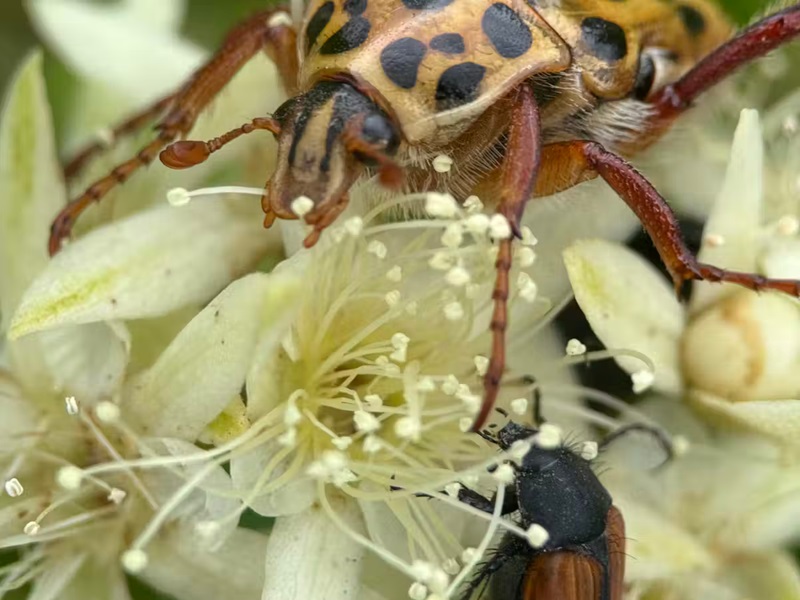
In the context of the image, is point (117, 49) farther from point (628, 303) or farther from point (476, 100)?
point (628, 303)

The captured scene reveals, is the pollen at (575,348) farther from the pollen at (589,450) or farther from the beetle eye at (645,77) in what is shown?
the beetle eye at (645,77)

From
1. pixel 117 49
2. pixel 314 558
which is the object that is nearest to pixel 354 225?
pixel 314 558

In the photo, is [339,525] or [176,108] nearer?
[339,525]

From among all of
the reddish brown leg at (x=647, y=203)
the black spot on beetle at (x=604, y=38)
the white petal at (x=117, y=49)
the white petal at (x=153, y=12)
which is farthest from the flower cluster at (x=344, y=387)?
the white petal at (x=153, y=12)

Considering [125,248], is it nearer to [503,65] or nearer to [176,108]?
[176,108]

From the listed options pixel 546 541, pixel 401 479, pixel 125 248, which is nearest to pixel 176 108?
pixel 125 248

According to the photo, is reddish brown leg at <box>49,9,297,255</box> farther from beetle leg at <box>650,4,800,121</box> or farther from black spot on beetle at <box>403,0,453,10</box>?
beetle leg at <box>650,4,800,121</box>
